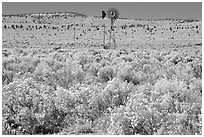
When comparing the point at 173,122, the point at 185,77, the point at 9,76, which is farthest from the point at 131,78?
the point at 173,122

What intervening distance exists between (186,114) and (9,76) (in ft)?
21.4

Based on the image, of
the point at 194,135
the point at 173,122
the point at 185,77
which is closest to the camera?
the point at 194,135

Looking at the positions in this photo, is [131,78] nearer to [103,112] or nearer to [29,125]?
[103,112]

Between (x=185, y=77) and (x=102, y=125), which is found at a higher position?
(x=185, y=77)

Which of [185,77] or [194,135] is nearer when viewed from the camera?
[194,135]

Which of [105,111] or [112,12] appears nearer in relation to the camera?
[105,111]

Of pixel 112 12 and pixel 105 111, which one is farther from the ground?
pixel 112 12

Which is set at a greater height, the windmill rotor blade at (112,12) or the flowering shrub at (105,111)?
the windmill rotor blade at (112,12)

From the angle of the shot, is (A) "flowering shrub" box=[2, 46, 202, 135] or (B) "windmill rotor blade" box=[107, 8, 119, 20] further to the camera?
(B) "windmill rotor blade" box=[107, 8, 119, 20]

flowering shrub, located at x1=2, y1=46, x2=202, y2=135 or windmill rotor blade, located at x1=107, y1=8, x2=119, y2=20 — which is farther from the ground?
windmill rotor blade, located at x1=107, y1=8, x2=119, y2=20

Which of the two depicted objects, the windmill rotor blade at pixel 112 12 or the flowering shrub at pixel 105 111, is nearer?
the flowering shrub at pixel 105 111

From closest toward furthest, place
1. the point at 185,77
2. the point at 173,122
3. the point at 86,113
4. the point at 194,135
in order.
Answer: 1. the point at 194,135
2. the point at 173,122
3. the point at 86,113
4. the point at 185,77

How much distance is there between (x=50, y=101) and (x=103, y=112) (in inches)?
42.2

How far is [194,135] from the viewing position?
509 centimetres
